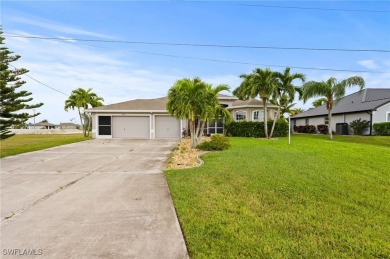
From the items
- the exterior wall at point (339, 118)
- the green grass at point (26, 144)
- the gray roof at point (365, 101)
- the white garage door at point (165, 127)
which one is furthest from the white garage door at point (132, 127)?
the gray roof at point (365, 101)

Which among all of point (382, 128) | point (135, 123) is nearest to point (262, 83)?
point (382, 128)

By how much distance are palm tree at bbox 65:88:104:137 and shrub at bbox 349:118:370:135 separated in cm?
2989

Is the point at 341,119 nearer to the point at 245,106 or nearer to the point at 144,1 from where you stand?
the point at 245,106

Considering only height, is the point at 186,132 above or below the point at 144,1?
below

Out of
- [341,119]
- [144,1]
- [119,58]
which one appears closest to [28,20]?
[119,58]

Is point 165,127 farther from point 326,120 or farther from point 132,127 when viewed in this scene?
point 326,120

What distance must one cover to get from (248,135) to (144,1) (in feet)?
49.9

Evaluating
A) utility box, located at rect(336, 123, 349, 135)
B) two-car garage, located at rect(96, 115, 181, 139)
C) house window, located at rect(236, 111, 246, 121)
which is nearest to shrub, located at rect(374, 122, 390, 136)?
utility box, located at rect(336, 123, 349, 135)

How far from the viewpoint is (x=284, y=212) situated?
4371 mm

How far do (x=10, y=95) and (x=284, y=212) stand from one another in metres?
17.3

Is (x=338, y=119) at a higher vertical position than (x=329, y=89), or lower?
lower

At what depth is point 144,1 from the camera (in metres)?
15.0

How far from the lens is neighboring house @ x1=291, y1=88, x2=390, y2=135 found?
2352 centimetres

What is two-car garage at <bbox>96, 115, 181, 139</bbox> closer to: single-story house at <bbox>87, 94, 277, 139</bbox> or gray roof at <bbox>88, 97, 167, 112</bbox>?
single-story house at <bbox>87, 94, 277, 139</bbox>
